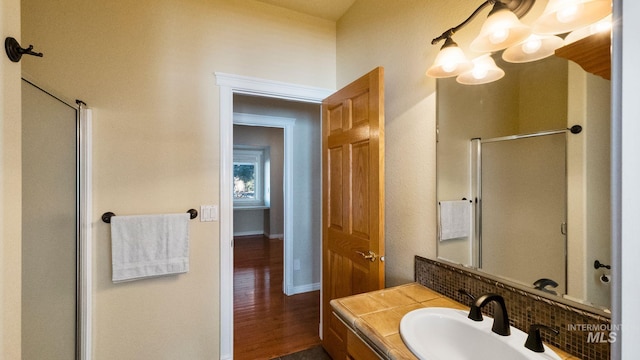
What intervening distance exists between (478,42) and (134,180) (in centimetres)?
199

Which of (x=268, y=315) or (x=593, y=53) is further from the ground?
(x=593, y=53)

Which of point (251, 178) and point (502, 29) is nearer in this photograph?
point (502, 29)

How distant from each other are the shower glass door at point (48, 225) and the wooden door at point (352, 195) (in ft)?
5.18

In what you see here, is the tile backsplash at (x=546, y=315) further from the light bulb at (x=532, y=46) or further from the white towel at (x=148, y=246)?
the white towel at (x=148, y=246)

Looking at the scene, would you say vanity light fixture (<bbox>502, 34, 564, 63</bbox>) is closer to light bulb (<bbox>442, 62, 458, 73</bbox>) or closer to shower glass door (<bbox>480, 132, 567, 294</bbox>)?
light bulb (<bbox>442, 62, 458, 73</bbox>)

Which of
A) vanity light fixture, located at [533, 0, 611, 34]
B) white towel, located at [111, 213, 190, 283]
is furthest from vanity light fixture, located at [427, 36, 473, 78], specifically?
white towel, located at [111, 213, 190, 283]

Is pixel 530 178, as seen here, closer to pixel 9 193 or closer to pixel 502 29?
pixel 502 29

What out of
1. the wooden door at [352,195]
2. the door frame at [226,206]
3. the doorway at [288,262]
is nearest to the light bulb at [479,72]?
the wooden door at [352,195]

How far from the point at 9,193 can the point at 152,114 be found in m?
1.07

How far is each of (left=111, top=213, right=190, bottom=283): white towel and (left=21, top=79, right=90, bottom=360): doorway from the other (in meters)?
0.18

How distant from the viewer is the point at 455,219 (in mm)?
1270

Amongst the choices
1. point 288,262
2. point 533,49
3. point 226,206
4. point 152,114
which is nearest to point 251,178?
point 288,262

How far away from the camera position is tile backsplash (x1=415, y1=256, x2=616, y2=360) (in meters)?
0.76

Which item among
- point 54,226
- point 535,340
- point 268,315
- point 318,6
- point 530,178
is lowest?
point 268,315
